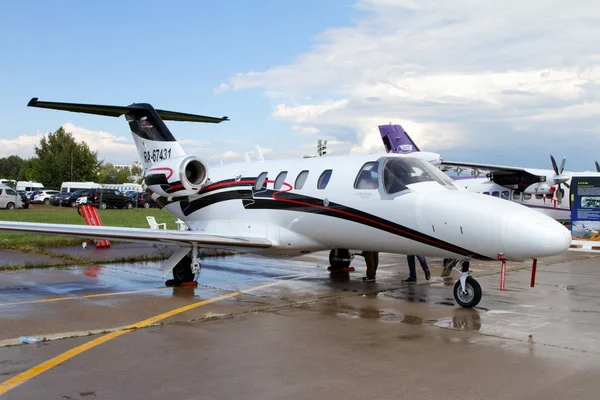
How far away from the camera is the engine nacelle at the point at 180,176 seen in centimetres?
1304

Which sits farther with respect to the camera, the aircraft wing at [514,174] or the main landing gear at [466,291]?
the aircraft wing at [514,174]

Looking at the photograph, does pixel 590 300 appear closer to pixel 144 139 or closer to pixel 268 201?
pixel 268 201

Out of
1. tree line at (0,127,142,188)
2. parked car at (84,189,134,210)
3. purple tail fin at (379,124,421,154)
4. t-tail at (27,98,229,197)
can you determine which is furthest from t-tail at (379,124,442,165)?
tree line at (0,127,142,188)

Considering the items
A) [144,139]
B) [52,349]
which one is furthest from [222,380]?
[144,139]

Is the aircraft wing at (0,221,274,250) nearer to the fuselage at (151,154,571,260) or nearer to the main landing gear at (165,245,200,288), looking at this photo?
the main landing gear at (165,245,200,288)

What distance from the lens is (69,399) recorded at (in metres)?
4.87

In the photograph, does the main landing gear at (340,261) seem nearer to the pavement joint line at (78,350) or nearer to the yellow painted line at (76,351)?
the pavement joint line at (78,350)

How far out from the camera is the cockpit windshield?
9805 millimetres

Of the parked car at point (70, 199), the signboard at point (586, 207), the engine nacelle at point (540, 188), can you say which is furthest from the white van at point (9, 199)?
the signboard at point (586, 207)

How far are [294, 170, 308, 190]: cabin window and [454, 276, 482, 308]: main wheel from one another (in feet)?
12.1

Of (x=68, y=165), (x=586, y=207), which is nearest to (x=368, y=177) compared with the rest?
(x=586, y=207)

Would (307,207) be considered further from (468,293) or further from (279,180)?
(468,293)

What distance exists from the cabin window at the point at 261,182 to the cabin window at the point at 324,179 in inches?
58.1

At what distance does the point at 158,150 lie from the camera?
14086 millimetres
